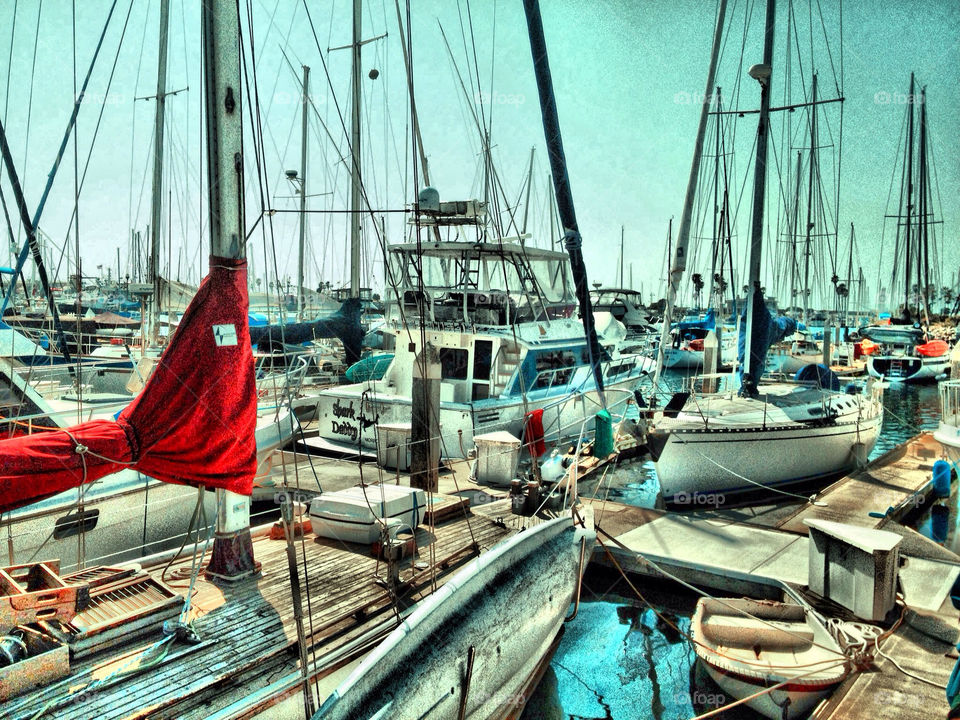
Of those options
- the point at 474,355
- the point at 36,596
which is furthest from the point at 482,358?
the point at 36,596

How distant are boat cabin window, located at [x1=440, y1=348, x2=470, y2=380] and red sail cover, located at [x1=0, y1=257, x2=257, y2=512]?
29.9 feet

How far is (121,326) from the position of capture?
33.9 m

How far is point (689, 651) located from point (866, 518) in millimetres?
4625

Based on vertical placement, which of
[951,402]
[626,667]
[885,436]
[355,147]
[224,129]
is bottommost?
[885,436]

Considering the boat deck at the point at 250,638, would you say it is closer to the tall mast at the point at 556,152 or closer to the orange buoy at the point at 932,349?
the tall mast at the point at 556,152

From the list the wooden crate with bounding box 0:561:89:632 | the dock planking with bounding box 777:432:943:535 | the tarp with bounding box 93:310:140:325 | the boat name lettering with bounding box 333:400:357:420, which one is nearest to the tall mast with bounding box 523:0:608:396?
the dock planking with bounding box 777:432:943:535

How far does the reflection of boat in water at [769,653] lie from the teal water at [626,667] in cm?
41

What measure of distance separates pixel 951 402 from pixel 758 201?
17.4 ft

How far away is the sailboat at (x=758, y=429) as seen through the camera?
11.4 m

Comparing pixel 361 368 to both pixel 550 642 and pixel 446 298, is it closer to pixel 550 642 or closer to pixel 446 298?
pixel 446 298

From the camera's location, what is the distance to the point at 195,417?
493 centimetres

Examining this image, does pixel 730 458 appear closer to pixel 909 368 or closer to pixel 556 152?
pixel 556 152

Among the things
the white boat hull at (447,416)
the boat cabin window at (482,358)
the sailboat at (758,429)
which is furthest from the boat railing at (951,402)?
the boat cabin window at (482,358)

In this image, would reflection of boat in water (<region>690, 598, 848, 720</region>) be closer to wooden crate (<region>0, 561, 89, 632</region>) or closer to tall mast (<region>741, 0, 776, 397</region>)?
wooden crate (<region>0, 561, 89, 632</region>)
